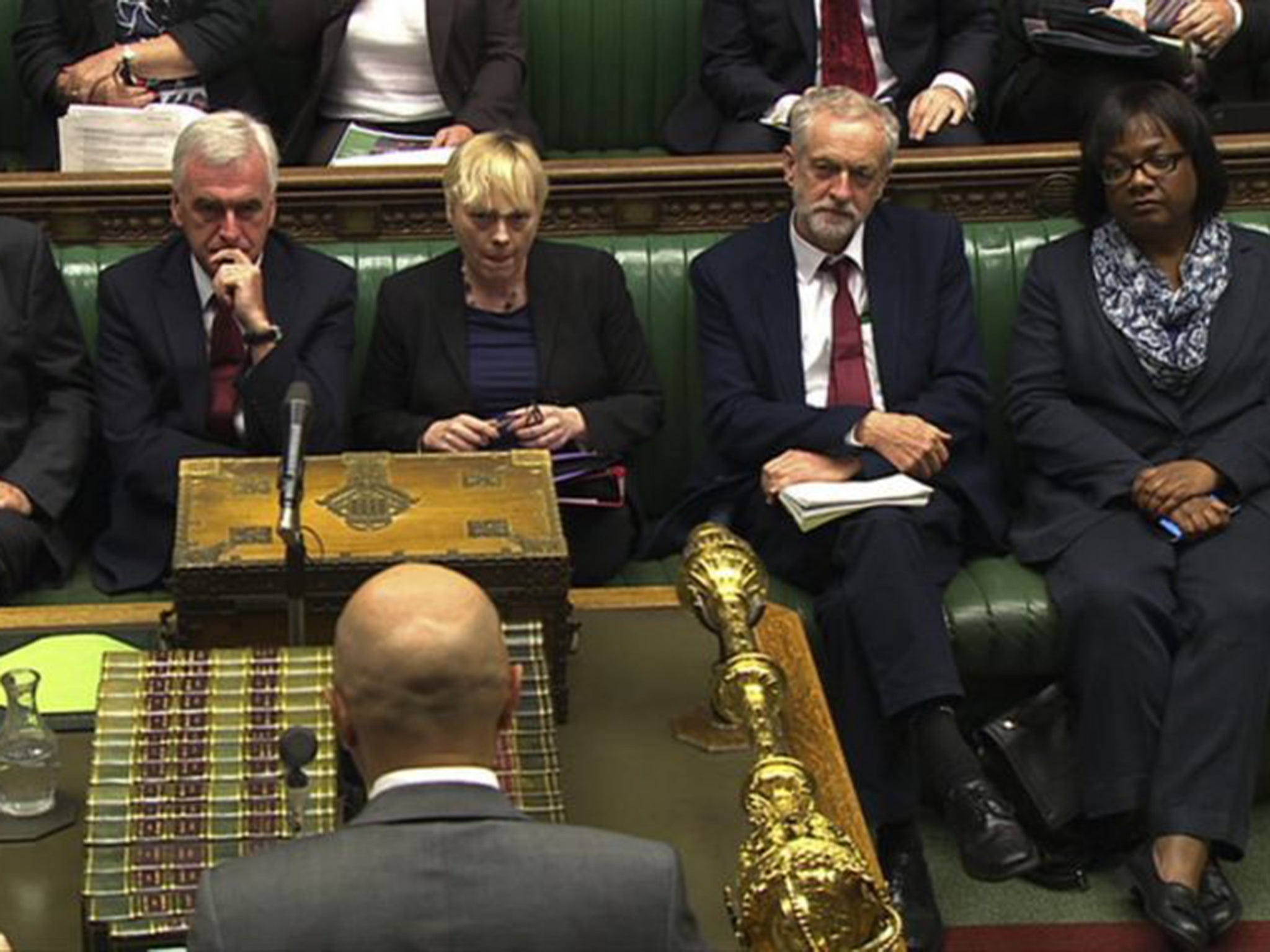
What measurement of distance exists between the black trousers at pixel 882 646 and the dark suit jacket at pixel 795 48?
1426mm

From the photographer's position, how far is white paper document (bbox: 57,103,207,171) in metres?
4.78

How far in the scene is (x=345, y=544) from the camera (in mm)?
3240

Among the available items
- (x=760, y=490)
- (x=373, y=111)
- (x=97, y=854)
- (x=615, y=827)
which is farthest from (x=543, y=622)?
(x=373, y=111)

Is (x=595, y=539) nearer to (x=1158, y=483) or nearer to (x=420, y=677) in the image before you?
(x=1158, y=483)

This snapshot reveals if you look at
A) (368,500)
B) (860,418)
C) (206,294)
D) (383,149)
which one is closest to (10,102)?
(383,149)

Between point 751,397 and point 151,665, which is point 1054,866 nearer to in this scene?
point 751,397

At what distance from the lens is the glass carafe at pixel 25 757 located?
2.93 metres

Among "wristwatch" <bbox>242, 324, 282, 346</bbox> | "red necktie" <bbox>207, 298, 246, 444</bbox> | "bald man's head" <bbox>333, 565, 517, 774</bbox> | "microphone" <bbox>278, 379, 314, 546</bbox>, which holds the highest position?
"bald man's head" <bbox>333, 565, 517, 774</bbox>

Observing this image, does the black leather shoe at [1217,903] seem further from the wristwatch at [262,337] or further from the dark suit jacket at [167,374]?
the wristwatch at [262,337]

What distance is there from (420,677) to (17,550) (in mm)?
2233

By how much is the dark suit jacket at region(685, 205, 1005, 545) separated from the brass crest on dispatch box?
3.34 ft

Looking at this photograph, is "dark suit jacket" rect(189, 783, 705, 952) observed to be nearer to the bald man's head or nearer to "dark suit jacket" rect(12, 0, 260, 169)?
the bald man's head

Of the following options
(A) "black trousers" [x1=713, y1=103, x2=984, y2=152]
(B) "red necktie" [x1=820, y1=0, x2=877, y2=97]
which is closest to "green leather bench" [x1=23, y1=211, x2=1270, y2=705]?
(A) "black trousers" [x1=713, y1=103, x2=984, y2=152]

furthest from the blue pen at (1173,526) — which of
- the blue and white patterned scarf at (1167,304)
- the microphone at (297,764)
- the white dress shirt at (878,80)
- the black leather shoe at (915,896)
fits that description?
the microphone at (297,764)
